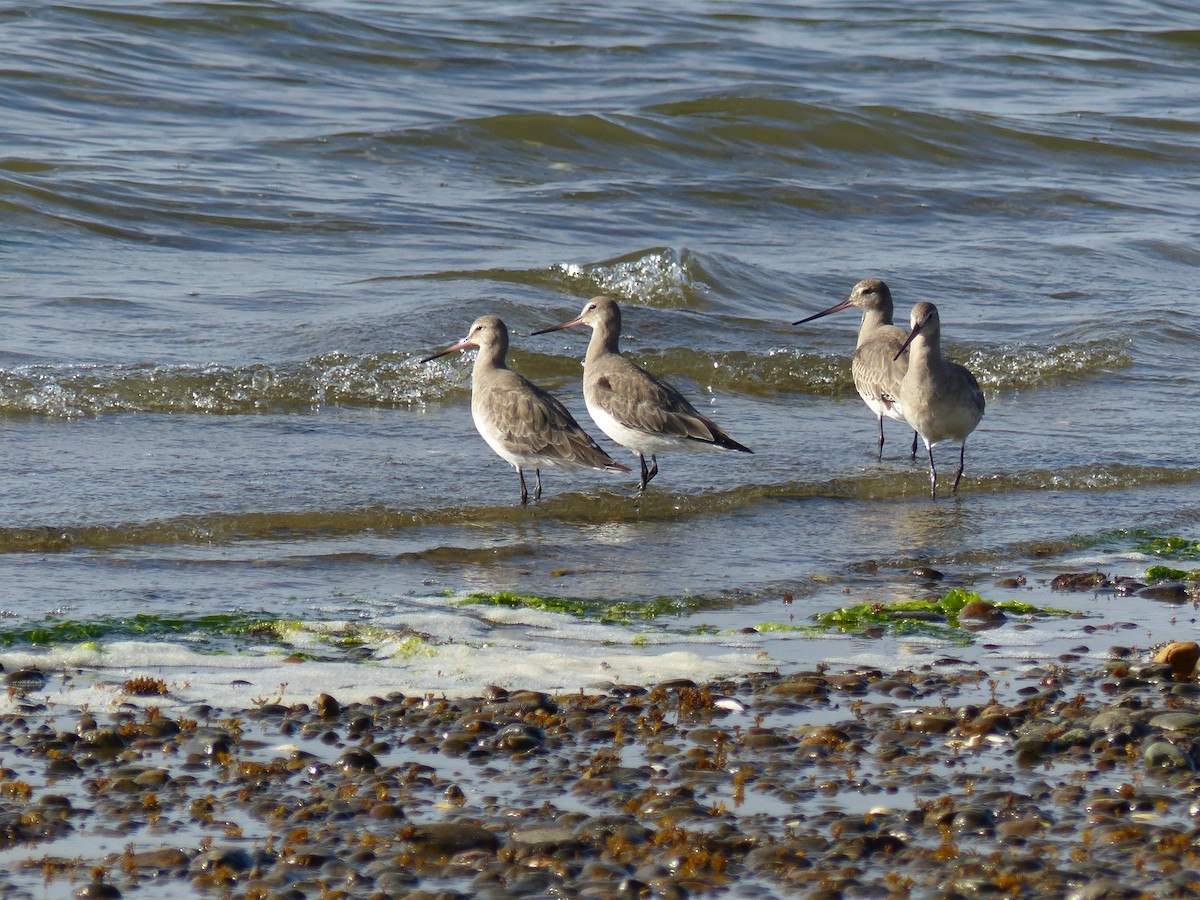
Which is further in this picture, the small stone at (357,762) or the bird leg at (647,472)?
the bird leg at (647,472)

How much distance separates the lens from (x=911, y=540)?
25.9ft

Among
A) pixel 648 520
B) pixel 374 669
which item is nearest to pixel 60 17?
pixel 648 520

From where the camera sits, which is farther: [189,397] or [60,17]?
[60,17]

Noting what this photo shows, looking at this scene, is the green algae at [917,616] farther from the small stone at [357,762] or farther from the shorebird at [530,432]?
the shorebird at [530,432]

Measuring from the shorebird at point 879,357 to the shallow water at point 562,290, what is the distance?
0.35 meters

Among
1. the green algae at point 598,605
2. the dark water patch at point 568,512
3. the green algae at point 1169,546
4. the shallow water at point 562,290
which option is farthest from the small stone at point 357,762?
the green algae at point 1169,546

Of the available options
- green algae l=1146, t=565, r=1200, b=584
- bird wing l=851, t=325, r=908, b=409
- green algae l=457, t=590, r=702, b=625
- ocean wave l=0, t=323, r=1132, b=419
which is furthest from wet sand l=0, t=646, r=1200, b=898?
ocean wave l=0, t=323, r=1132, b=419

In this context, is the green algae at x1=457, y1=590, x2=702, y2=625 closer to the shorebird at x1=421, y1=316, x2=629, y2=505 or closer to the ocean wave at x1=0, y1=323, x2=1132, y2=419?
the shorebird at x1=421, y1=316, x2=629, y2=505

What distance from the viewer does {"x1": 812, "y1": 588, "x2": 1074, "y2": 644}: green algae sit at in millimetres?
6242

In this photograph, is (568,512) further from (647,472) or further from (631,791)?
(631,791)

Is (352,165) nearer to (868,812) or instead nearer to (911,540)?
(911,540)

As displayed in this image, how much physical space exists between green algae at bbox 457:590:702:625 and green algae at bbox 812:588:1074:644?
57 centimetres

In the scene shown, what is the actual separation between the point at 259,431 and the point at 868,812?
612 centimetres

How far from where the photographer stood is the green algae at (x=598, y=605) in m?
6.49
